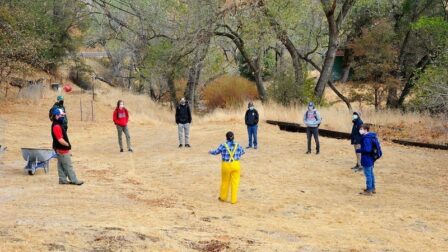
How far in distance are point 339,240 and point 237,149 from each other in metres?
2.95

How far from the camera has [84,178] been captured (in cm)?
1298

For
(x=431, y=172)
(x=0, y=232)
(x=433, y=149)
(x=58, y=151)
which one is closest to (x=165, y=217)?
(x=0, y=232)

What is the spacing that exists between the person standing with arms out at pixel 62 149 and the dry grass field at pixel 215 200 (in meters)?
0.29

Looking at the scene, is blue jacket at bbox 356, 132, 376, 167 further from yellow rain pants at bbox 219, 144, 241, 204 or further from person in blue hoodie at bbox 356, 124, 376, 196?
yellow rain pants at bbox 219, 144, 241, 204

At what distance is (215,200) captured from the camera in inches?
448

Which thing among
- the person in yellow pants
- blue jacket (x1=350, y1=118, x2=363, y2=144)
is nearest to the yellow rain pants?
the person in yellow pants

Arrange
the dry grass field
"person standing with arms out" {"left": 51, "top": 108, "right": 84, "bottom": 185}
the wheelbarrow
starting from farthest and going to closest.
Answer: the wheelbarrow < "person standing with arms out" {"left": 51, "top": 108, "right": 84, "bottom": 185} < the dry grass field

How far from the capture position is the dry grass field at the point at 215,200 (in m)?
7.83

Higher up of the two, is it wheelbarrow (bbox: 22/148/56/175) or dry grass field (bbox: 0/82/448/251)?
wheelbarrow (bbox: 22/148/56/175)

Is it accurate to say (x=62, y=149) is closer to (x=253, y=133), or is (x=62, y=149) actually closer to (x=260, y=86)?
(x=253, y=133)

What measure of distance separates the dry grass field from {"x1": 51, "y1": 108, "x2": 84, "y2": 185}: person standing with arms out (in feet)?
0.96

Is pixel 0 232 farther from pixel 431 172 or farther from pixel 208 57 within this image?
pixel 208 57

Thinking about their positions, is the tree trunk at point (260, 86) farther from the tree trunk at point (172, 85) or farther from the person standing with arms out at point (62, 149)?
the person standing with arms out at point (62, 149)

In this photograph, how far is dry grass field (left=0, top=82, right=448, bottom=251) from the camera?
25.7 ft
